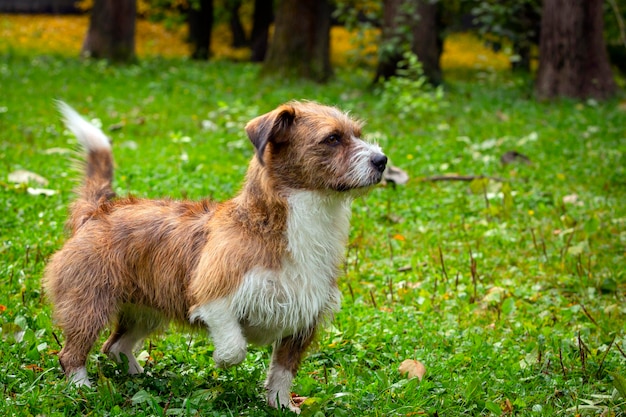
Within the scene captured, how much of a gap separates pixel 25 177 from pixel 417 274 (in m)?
4.27

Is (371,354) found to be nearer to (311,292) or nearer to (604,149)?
(311,292)

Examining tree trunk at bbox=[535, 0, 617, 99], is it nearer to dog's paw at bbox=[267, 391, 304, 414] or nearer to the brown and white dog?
the brown and white dog

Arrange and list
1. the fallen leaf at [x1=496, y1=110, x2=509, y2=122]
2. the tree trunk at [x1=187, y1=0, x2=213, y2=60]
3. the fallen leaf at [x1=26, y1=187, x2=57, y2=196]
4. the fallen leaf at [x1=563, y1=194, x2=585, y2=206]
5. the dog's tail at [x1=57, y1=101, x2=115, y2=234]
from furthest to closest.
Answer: the tree trunk at [x1=187, y1=0, x2=213, y2=60] < the fallen leaf at [x1=496, y1=110, x2=509, y2=122] < the fallen leaf at [x1=563, y1=194, x2=585, y2=206] < the fallen leaf at [x1=26, y1=187, x2=57, y2=196] < the dog's tail at [x1=57, y1=101, x2=115, y2=234]

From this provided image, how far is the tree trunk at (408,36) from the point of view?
1518 cm

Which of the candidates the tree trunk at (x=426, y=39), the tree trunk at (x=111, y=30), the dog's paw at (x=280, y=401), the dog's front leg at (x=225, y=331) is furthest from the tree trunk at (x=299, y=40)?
the dog's front leg at (x=225, y=331)

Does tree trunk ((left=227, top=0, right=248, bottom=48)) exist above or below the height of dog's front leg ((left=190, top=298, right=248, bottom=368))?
below

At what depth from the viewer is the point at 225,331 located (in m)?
4.23

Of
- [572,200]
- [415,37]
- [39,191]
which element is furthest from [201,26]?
[572,200]

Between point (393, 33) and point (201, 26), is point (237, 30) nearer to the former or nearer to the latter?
point (201, 26)

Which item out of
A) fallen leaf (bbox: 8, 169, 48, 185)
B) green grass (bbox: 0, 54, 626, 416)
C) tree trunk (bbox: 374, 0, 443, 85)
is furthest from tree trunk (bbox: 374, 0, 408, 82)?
fallen leaf (bbox: 8, 169, 48, 185)

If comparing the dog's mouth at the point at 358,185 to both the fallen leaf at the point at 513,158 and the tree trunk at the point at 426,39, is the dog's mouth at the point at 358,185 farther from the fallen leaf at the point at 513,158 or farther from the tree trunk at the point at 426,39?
the tree trunk at the point at 426,39

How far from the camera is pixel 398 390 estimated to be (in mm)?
4691

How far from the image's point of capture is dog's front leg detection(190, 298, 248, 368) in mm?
4207

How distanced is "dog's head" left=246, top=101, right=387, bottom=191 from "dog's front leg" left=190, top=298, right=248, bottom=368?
2.42 feet
